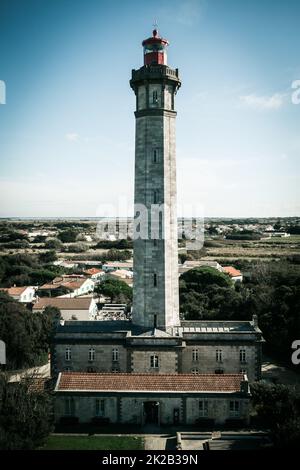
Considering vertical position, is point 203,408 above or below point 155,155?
below

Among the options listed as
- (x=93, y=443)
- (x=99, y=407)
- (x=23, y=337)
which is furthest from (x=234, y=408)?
(x=23, y=337)

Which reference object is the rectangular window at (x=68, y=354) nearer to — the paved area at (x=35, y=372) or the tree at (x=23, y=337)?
the paved area at (x=35, y=372)

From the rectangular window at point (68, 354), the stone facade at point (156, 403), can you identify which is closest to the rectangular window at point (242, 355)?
the stone facade at point (156, 403)

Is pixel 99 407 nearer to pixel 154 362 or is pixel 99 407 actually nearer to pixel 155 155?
pixel 154 362

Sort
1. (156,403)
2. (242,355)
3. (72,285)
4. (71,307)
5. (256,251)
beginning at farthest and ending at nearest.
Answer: (256,251) < (72,285) < (71,307) < (242,355) < (156,403)

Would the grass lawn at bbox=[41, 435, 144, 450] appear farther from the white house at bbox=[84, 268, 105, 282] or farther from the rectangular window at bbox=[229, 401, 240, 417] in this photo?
the white house at bbox=[84, 268, 105, 282]

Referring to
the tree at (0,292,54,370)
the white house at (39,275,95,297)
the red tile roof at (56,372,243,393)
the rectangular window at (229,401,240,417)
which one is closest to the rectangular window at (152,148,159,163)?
the red tile roof at (56,372,243,393)

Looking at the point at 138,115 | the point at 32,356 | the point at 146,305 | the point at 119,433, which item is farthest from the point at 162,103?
the point at 32,356

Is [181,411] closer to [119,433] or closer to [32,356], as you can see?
[119,433]
